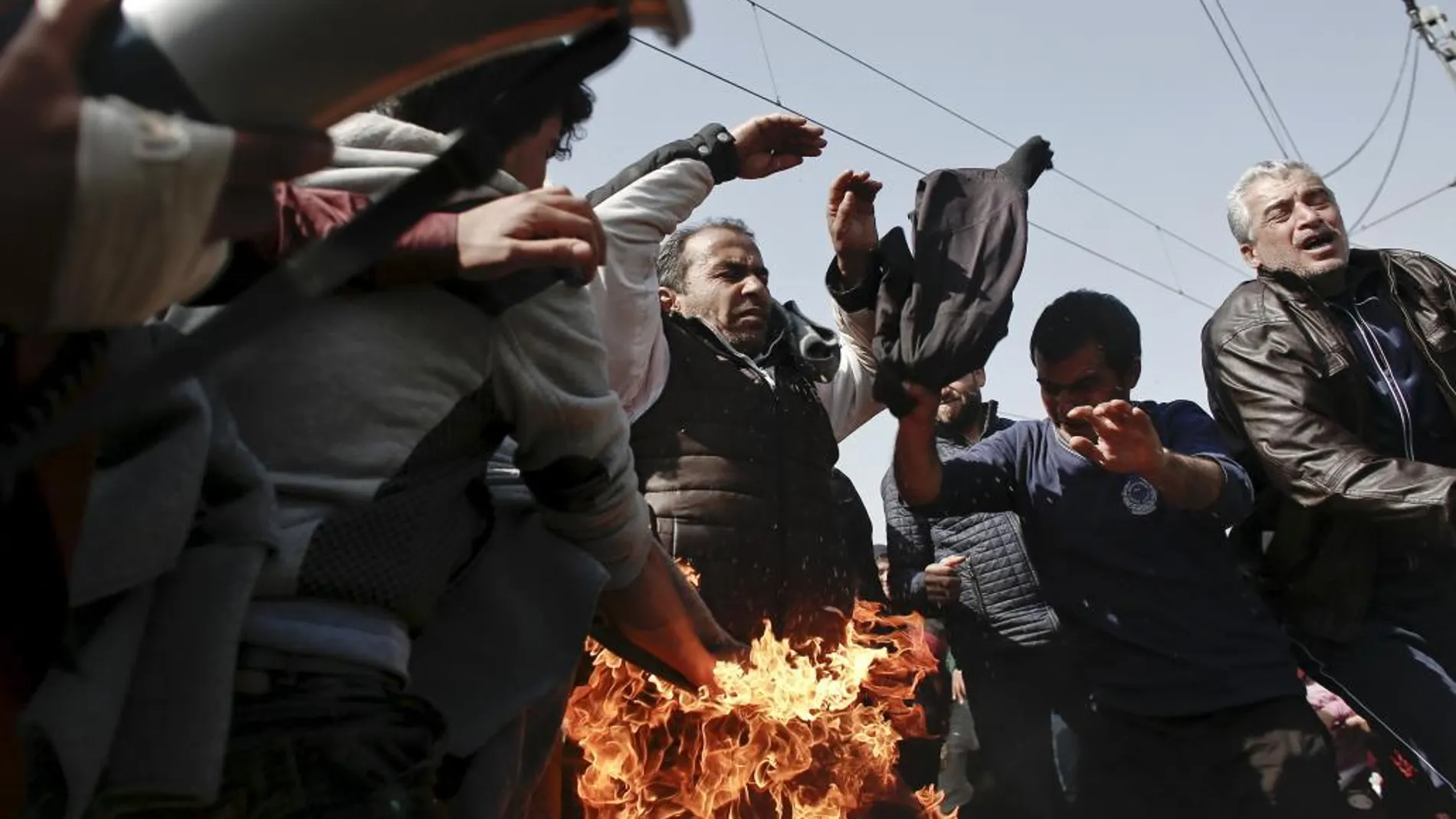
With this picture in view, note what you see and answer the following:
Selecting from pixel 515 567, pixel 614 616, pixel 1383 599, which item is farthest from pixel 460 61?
pixel 1383 599

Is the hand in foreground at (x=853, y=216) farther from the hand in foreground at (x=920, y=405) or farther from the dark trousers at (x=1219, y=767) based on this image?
the dark trousers at (x=1219, y=767)

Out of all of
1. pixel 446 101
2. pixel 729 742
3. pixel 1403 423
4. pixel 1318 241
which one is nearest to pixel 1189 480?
pixel 1403 423

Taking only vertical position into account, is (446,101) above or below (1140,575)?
above

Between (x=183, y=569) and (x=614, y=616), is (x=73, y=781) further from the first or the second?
(x=614, y=616)

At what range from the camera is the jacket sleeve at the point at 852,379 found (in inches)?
158

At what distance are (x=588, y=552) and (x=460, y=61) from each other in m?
0.90

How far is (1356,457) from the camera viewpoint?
3.81 metres

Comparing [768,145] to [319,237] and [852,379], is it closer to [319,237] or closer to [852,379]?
[852,379]

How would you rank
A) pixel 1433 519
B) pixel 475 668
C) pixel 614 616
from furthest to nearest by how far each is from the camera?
1. pixel 1433 519
2. pixel 614 616
3. pixel 475 668

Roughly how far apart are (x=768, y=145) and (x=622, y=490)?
1.68 metres

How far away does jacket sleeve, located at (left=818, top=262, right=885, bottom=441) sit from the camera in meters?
4.01

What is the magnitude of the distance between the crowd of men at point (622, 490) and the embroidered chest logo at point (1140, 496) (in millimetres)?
17

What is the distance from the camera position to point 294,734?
1.46 m

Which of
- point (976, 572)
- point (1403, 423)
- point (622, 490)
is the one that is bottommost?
point (976, 572)
